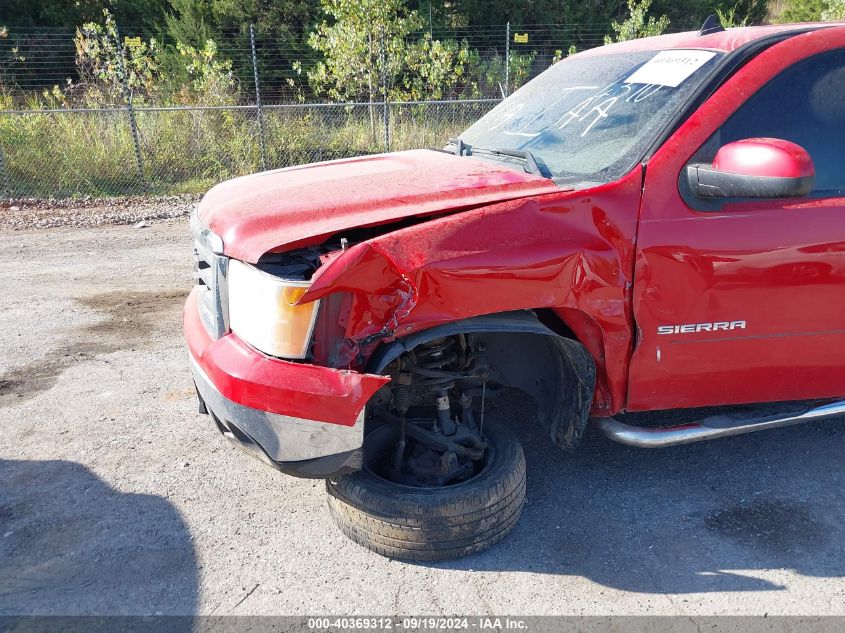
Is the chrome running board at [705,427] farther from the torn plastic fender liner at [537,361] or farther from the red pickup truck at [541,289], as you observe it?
the torn plastic fender liner at [537,361]

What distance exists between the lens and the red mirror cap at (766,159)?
257 cm

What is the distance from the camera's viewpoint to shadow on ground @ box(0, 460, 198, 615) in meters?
2.68

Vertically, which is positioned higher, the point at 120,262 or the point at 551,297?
the point at 551,297

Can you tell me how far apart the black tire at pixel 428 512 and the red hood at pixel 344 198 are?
1050mm

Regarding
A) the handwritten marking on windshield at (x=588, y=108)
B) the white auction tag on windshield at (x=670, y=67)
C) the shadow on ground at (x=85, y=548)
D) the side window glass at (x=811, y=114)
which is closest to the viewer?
the shadow on ground at (x=85, y=548)

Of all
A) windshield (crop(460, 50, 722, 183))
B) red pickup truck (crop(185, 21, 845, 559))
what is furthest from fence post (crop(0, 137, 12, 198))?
windshield (crop(460, 50, 722, 183))

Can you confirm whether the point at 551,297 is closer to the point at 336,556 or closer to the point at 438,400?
the point at 438,400

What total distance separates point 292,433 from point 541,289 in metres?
1.06

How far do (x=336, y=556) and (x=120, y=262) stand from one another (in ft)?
19.2

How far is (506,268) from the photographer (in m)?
2.57

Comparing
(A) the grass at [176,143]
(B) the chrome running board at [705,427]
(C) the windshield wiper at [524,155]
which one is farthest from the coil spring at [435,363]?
(A) the grass at [176,143]

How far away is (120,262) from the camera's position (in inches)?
305

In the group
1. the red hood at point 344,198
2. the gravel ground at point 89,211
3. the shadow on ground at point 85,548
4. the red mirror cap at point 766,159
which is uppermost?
the red mirror cap at point 766,159

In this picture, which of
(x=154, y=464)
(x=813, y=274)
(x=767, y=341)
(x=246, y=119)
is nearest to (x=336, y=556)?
(x=154, y=464)
